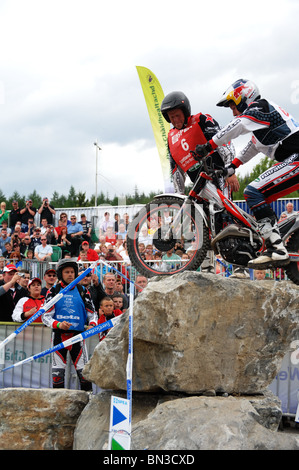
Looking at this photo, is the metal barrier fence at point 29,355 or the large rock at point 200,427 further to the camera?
the metal barrier fence at point 29,355

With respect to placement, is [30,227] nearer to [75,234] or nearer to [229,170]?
[75,234]

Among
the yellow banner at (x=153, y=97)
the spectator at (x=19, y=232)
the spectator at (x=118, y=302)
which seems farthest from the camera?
the spectator at (x=19, y=232)

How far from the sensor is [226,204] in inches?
235

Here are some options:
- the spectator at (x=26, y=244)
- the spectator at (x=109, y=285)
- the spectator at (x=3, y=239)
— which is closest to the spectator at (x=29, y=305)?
the spectator at (x=109, y=285)

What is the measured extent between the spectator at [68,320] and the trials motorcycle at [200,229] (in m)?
1.72

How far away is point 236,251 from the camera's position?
5.80m

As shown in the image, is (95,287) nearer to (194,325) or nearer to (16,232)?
(194,325)

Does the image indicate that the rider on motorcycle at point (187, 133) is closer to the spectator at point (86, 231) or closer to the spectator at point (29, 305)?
the spectator at point (29, 305)

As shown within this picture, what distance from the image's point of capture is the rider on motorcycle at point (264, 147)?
18.7ft

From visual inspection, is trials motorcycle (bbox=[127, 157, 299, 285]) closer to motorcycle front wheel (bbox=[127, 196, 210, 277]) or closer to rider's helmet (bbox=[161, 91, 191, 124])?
motorcycle front wheel (bbox=[127, 196, 210, 277])

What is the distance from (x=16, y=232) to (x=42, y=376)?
7942mm

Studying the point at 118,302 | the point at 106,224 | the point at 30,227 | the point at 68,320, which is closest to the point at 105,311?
the point at 118,302

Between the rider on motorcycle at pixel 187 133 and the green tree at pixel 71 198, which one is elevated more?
the green tree at pixel 71 198

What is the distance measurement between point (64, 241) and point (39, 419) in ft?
28.0
